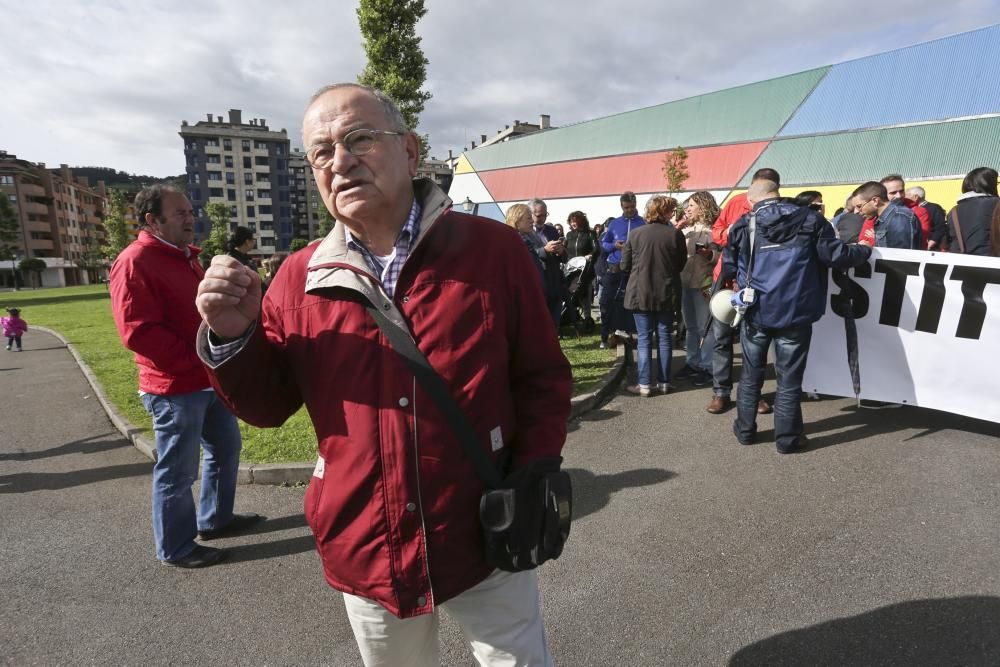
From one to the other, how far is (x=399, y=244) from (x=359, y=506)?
0.74 meters

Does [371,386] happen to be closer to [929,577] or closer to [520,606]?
[520,606]

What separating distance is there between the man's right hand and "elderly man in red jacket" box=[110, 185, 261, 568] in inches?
79.4

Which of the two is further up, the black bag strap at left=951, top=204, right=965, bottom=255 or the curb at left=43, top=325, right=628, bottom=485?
the black bag strap at left=951, top=204, right=965, bottom=255

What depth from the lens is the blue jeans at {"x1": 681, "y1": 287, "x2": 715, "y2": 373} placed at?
6539mm

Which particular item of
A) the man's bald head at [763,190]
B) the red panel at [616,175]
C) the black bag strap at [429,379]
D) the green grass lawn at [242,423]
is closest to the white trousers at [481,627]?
the black bag strap at [429,379]

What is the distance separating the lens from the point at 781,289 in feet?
14.0

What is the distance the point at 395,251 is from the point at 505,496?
0.76 m

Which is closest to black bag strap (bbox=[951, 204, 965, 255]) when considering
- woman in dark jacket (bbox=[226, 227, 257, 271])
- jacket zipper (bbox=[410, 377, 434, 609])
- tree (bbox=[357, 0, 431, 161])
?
jacket zipper (bbox=[410, 377, 434, 609])

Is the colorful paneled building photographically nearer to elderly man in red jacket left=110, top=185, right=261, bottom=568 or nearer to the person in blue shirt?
the person in blue shirt

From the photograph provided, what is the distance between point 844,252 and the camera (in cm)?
420

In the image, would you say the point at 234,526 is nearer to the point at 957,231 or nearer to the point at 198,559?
the point at 198,559

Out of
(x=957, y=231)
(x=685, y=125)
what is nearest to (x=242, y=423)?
(x=957, y=231)

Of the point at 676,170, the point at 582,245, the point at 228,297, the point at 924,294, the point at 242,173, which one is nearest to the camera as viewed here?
the point at 228,297

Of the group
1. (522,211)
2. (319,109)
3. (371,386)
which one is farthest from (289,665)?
(522,211)
